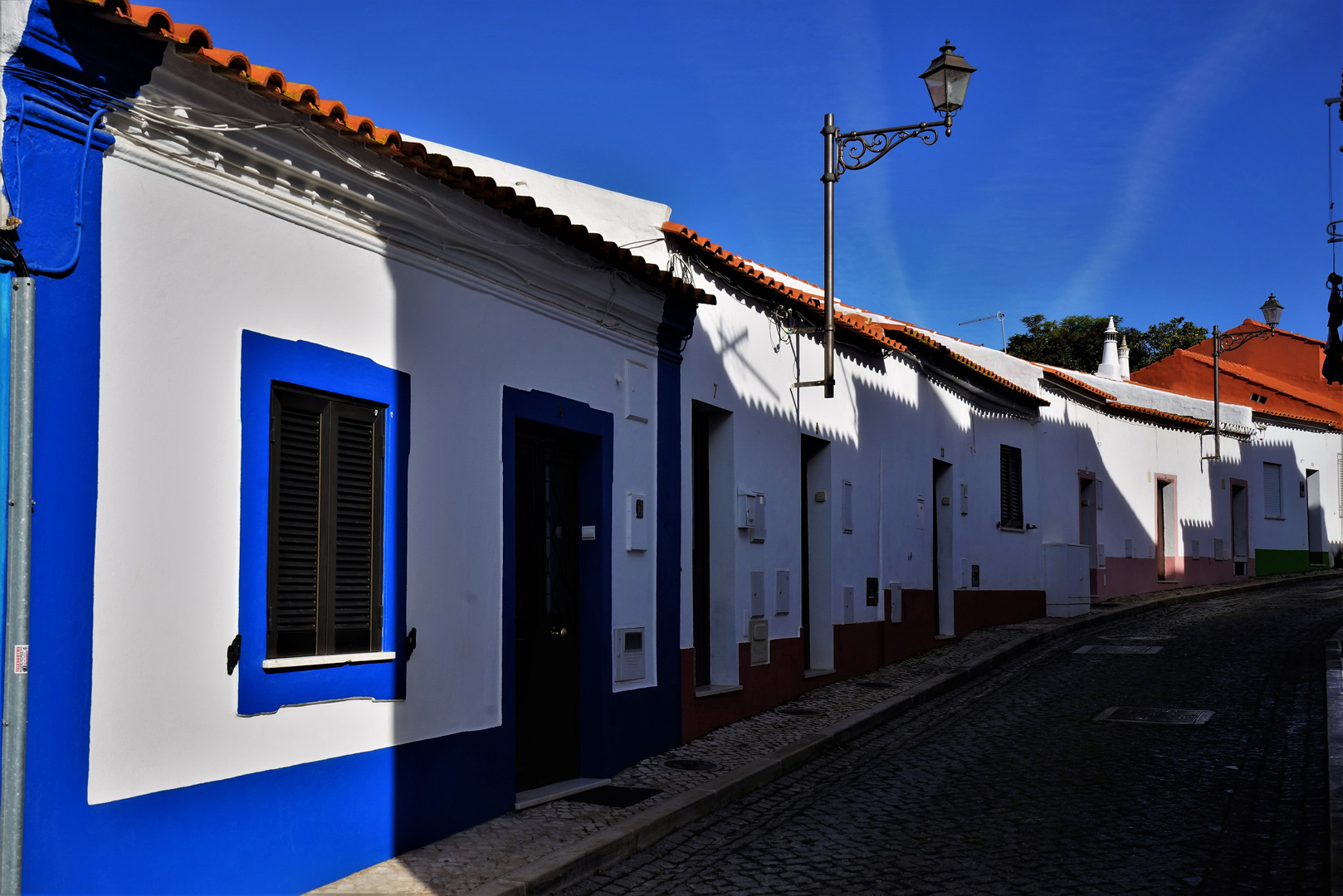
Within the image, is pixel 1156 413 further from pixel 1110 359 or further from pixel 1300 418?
pixel 1300 418

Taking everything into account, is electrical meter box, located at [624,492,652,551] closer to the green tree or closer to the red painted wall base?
the red painted wall base

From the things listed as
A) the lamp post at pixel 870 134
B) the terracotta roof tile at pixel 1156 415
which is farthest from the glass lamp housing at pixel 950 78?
the terracotta roof tile at pixel 1156 415

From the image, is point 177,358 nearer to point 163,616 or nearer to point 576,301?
point 163,616

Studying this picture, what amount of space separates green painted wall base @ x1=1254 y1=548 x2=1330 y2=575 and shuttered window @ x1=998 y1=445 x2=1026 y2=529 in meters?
13.6

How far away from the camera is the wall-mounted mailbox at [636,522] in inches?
348

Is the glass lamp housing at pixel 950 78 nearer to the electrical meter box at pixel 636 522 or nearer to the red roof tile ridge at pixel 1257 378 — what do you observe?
the electrical meter box at pixel 636 522

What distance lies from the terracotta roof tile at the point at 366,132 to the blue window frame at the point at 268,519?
106 cm

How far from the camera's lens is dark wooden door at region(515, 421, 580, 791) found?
798 centimetres

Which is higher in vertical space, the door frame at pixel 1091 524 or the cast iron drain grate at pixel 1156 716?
the door frame at pixel 1091 524

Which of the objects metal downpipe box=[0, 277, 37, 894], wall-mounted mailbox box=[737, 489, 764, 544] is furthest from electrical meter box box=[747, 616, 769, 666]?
metal downpipe box=[0, 277, 37, 894]

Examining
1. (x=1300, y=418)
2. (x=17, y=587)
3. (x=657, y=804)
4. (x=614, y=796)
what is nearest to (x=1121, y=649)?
A: (x=614, y=796)

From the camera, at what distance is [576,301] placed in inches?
323

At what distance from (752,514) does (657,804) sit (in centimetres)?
390

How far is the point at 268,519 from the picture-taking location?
18.2 ft
